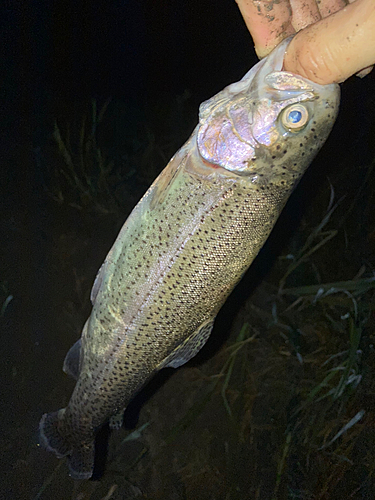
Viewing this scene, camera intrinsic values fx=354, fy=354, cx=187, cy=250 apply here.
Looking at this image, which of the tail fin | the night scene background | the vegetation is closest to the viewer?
the tail fin

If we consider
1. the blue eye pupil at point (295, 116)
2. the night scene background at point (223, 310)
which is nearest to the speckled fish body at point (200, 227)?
the blue eye pupil at point (295, 116)

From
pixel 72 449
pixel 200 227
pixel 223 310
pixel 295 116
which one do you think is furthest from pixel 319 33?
pixel 223 310

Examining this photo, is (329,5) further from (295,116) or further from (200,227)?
(200,227)

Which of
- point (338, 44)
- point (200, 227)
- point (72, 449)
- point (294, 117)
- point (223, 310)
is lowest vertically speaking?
point (223, 310)

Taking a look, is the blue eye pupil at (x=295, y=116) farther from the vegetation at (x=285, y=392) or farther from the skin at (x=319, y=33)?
the vegetation at (x=285, y=392)

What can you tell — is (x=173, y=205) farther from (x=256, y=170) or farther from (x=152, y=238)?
(x=256, y=170)

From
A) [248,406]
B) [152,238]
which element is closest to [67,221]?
[152,238]

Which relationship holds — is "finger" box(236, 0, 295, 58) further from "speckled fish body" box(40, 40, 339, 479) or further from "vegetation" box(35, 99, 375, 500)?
"vegetation" box(35, 99, 375, 500)

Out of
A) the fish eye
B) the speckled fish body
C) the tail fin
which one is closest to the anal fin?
the speckled fish body
